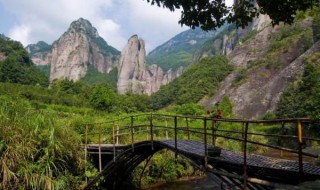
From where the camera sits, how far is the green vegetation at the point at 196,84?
9569cm

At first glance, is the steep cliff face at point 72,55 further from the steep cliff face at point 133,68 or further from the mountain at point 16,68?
the mountain at point 16,68

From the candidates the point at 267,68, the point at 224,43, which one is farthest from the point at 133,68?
the point at 267,68

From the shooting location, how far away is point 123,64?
16838 cm

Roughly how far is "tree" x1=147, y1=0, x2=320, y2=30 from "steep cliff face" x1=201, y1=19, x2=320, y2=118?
52194 millimetres

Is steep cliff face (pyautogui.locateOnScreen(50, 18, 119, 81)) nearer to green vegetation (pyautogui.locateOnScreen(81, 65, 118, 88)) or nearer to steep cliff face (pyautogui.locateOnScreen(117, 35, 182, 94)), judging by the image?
green vegetation (pyautogui.locateOnScreen(81, 65, 118, 88))

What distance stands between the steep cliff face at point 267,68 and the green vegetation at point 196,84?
390cm

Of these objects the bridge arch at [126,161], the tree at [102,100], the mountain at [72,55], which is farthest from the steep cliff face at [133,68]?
the bridge arch at [126,161]

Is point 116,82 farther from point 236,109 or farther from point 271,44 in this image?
point 236,109

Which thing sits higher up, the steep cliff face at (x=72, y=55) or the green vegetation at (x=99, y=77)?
the steep cliff face at (x=72, y=55)

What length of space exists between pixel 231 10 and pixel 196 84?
96.3 meters

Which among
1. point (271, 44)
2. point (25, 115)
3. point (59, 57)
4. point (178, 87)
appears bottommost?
point (25, 115)

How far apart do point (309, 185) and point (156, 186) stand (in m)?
15.0

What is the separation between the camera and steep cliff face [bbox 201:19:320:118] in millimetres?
61781

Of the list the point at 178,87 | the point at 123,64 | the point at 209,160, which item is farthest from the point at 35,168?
the point at 123,64
